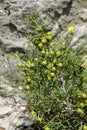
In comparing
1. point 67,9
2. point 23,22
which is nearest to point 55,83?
point 23,22

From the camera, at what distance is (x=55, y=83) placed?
13.5 feet

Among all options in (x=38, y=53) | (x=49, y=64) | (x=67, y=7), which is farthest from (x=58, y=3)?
(x=49, y=64)

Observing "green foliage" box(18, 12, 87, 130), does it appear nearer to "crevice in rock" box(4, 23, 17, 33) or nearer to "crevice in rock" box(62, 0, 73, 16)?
"crevice in rock" box(4, 23, 17, 33)

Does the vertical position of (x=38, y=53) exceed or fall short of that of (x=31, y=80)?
it exceeds it

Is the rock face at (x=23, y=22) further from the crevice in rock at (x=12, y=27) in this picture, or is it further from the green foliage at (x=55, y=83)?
the green foliage at (x=55, y=83)

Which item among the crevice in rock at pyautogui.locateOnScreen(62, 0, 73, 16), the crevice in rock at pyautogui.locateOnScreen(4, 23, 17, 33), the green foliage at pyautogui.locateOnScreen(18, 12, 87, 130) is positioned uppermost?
the crevice in rock at pyautogui.locateOnScreen(62, 0, 73, 16)

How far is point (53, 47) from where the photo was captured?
409 centimetres

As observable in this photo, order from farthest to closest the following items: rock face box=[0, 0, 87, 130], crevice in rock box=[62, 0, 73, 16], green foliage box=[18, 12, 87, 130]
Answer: crevice in rock box=[62, 0, 73, 16], rock face box=[0, 0, 87, 130], green foliage box=[18, 12, 87, 130]

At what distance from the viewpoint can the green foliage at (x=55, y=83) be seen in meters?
3.95

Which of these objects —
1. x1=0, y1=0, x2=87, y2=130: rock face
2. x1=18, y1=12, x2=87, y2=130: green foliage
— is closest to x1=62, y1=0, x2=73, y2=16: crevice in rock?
x1=0, y1=0, x2=87, y2=130: rock face

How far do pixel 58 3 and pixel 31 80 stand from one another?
1884mm

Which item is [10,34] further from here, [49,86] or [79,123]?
[79,123]

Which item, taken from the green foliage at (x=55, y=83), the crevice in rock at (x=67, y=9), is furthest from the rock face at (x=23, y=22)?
the green foliage at (x=55, y=83)

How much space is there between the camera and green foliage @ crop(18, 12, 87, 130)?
395cm
